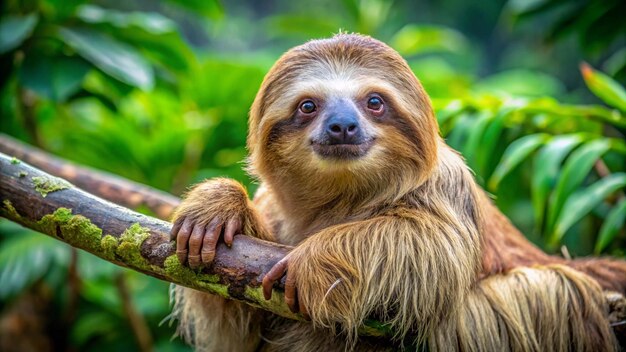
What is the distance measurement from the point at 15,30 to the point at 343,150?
3644 mm

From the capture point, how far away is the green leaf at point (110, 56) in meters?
6.27

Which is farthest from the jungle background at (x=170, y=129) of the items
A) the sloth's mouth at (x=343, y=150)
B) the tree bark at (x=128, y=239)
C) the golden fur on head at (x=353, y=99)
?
the tree bark at (x=128, y=239)

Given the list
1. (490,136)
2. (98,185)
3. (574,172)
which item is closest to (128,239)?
(98,185)

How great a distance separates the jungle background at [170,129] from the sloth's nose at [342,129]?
75.0 inches

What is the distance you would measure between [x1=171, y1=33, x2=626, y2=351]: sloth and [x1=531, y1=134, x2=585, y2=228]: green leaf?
2.57 ft

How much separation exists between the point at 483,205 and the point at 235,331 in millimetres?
1889

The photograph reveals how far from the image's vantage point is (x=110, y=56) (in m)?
6.37

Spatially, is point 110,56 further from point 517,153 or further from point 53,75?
point 517,153

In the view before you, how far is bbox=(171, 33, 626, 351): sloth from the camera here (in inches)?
154

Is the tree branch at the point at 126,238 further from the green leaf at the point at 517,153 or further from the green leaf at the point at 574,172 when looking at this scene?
the green leaf at the point at 574,172

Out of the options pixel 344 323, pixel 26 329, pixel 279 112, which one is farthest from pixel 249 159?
pixel 26 329

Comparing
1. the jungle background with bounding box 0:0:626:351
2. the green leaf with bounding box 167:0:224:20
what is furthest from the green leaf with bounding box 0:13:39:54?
the green leaf with bounding box 167:0:224:20

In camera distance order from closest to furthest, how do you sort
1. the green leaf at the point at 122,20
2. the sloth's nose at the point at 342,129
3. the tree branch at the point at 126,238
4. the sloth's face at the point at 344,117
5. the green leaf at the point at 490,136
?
1. the tree branch at the point at 126,238
2. the sloth's nose at the point at 342,129
3. the sloth's face at the point at 344,117
4. the green leaf at the point at 490,136
5. the green leaf at the point at 122,20

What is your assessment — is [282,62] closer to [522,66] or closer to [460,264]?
[460,264]
